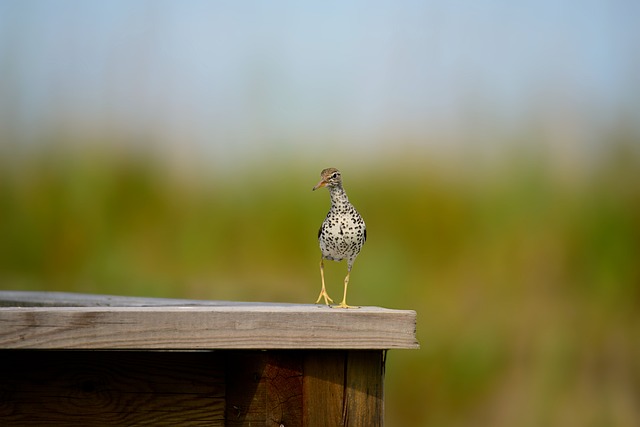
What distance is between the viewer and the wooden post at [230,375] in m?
1.31

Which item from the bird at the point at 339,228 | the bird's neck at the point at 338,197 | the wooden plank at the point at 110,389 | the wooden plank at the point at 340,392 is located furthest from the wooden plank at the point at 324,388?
the bird's neck at the point at 338,197

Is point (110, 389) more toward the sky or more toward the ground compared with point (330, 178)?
more toward the ground

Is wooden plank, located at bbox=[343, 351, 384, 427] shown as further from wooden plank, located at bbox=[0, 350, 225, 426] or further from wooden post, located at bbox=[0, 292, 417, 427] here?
wooden plank, located at bbox=[0, 350, 225, 426]

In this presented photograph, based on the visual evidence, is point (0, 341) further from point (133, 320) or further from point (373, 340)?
A: point (373, 340)

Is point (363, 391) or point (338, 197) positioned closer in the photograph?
point (363, 391)

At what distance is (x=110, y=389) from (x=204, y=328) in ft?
0.62

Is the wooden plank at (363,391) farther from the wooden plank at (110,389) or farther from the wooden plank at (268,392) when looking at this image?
the wooden plank at (110,389)

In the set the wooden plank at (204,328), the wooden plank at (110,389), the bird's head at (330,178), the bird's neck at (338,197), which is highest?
the bird's head at (330,178)

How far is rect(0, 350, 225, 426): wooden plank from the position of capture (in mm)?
1325

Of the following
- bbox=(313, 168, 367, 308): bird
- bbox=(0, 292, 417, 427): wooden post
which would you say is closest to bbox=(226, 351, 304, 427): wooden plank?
bbox=(0, 292, 417, 427): wooden post

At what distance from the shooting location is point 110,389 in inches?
52.9

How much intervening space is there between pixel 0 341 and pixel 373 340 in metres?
0.54

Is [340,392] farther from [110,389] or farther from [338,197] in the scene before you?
[338,197]

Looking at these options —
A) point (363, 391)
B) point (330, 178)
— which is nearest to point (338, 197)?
point (330, 178)
